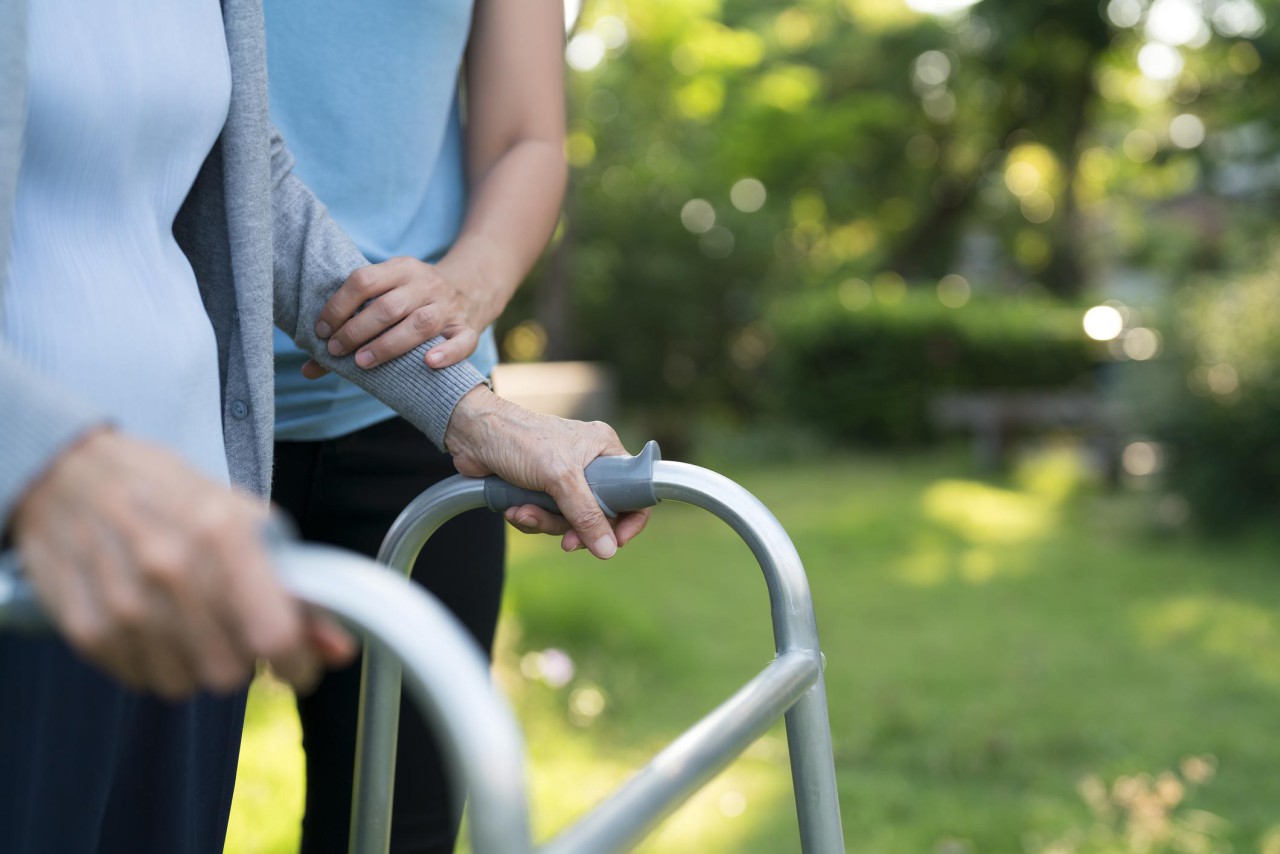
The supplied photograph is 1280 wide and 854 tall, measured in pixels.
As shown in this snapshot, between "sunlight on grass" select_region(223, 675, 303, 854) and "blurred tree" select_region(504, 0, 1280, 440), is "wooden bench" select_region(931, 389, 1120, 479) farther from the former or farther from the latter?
"sunlight on grass" select_region(223, 675, 303, 854)

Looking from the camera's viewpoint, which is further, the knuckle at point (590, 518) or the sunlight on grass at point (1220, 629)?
the sunlight on grass at point (1220, 629)

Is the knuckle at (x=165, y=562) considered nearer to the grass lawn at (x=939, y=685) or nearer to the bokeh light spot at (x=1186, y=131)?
the grass lawn at (x=939, y=685)

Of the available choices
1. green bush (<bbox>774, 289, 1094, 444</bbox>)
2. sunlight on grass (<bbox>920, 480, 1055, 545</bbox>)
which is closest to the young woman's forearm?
sunlight on grass (<bbox>920, 480, 1055, 545</bbox>)

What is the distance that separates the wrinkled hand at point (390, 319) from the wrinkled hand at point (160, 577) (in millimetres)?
575

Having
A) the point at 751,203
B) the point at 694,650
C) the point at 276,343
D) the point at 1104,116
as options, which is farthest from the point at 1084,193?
the point at 276,343

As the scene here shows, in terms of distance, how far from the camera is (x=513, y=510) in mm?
1099

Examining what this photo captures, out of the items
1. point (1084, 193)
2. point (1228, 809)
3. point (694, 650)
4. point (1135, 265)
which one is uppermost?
point (1228, 809)

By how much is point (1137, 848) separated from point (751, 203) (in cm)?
1567

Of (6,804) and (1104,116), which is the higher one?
(6,804)

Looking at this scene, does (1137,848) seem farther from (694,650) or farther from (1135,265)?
(1135,265)

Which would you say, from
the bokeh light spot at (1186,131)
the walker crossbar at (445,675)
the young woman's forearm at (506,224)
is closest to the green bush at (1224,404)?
the young woman's forearm at (506,224)

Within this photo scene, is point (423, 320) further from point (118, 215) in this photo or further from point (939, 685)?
point (939, 685)

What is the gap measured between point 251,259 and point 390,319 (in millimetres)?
159

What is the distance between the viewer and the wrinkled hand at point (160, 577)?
0.55 m
